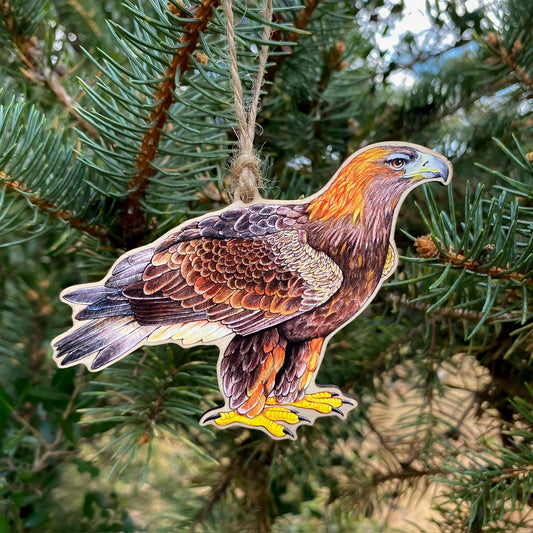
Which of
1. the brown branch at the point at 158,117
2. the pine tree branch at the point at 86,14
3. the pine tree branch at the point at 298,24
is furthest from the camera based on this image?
the pine tree branch at the point at 86,14

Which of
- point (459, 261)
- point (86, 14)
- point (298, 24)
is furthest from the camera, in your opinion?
point (86, 14)

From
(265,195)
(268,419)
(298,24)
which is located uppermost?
(298,24)

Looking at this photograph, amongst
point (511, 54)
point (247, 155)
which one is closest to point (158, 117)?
point (247, 155)

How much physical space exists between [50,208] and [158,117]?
0.30ft

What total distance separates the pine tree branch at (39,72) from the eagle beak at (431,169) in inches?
8.9

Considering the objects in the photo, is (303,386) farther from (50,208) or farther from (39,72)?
(39,72)

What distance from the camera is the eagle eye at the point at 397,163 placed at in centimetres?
29

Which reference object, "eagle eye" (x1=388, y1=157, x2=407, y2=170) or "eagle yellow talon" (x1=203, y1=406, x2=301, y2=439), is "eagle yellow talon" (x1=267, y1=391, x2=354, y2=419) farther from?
"eagle eye" (x1=388, y1=157, x2=407, y2=170)

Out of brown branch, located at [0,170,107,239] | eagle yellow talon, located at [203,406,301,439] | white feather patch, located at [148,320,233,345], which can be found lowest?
A: eagle yellow talon, located at [203,406,301,439]

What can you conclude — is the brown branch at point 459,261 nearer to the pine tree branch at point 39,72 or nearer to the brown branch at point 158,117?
the brown branch at point 158,117

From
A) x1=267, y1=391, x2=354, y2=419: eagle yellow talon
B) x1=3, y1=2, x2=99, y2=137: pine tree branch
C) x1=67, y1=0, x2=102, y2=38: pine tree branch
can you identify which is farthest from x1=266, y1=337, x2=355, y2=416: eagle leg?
x1=67, y1=0, x2=102, y2=38: pine tree branch

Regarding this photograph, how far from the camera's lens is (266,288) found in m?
0.29

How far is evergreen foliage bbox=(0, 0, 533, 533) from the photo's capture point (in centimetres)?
27

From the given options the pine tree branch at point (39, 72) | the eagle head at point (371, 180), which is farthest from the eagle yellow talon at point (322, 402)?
the pine tree branch at point (39, 72)
